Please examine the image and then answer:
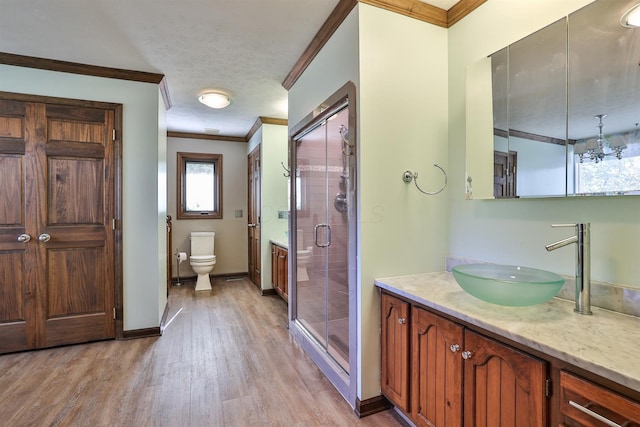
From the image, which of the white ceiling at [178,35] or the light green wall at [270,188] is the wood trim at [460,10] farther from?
the light green wall at [270,188]

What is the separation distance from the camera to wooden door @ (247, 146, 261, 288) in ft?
15.5

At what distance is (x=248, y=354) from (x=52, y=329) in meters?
1.74

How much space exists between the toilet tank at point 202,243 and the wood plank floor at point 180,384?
1940mm

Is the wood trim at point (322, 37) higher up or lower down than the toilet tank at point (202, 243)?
higher up

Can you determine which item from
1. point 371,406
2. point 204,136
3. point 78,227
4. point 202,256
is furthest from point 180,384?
point 204,136

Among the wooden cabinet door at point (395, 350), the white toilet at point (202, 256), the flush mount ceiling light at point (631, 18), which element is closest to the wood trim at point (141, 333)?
the white toilet at point (202, 256)

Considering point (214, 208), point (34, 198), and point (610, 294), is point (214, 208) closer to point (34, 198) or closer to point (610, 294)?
point (34, 198)

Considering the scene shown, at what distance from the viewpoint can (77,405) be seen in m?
1.95

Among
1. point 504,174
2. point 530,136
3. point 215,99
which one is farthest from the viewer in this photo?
point 215,99

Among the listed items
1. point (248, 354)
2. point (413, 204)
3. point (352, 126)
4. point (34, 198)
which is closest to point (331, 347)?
point (248, 354)

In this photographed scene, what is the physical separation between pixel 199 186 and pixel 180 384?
3851 millimetres

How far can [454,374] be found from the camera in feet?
4.43

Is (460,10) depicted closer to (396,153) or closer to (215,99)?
(396,153)

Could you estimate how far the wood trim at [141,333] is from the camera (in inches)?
114
